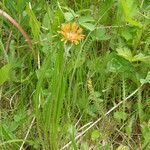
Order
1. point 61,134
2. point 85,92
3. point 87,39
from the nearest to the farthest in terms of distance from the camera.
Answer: point 61,134 → point 85,92 → point 87,39

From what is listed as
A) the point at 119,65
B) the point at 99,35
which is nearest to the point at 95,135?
the point at 119,65

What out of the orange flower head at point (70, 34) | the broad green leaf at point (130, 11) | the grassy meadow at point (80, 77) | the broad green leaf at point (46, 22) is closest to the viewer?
the orange flower head at point (70, 34)

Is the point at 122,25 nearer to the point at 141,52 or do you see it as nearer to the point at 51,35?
the point at 141,52

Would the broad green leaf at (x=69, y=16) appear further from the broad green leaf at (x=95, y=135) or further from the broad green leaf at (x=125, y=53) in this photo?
the broad green leaf at (x=95, y=135)

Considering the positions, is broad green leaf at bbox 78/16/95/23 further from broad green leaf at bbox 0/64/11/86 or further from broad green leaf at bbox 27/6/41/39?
broad green leaf at bbox 0/64/11/86

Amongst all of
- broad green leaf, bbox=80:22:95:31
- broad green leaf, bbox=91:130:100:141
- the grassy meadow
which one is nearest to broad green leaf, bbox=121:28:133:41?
the grassy meadow

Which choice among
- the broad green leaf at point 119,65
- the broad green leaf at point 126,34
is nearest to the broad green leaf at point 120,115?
the broad green leaf at point 119,65

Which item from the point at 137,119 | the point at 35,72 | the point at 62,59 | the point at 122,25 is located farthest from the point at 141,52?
the point at 62,59

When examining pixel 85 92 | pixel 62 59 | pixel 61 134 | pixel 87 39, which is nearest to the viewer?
pixel 62 59
